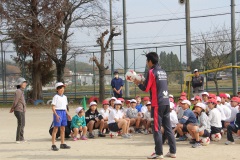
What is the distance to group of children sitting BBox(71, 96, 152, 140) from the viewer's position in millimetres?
11656

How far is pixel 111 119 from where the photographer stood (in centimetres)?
1212

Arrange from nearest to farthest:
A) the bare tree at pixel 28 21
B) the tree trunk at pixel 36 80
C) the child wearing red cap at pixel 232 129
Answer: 1. the child wearing red cap at pixel 232 129
2. the bare tree at pixel 28 21
3. the tree trunk at pixel 36 80

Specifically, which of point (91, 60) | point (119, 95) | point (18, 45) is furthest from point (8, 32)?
point (119, 95)

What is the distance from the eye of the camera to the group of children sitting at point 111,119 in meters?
11.7

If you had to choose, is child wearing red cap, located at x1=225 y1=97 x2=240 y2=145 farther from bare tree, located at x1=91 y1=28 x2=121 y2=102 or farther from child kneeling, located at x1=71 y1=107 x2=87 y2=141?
bare tree, located at x1=91 y1=28 x2=121 y2=102

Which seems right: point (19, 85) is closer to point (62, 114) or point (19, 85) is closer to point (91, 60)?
point (62, 114)

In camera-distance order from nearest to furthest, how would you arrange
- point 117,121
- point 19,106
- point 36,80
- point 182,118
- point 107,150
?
point 107,150 → point 182,118 → point 19,106 → point 117,121 → point 36,80

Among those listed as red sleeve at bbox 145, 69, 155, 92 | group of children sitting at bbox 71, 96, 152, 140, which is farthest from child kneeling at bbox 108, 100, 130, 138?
red sleeve at bbox 145, 69, 155, 92

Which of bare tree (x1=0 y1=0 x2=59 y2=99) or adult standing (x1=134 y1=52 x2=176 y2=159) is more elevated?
bare tree (x1=0 y1=0 x2=59 y2=99)

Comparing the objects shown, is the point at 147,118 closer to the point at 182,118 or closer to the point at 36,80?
the point at 182,118

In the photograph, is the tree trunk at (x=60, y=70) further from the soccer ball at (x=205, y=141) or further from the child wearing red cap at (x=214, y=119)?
the soccer ball at (x=205, y=141)

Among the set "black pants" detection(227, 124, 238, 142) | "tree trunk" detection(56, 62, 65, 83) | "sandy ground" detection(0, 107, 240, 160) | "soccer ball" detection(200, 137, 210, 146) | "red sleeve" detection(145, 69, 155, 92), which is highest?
"tree trunk" detection(56, 62, 65, 83)

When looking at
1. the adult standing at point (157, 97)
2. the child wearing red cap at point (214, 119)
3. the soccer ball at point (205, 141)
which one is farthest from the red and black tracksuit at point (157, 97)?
the child wearing red cap at point (214, 119)

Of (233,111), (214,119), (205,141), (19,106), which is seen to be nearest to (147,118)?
(214,119)
